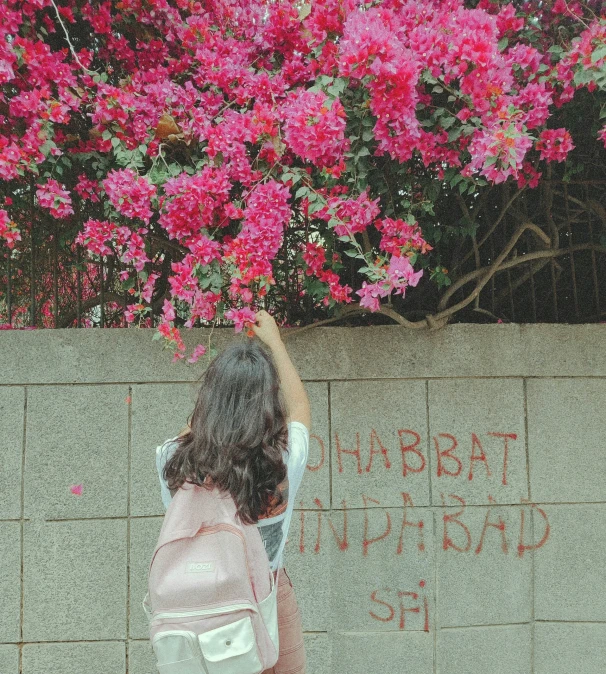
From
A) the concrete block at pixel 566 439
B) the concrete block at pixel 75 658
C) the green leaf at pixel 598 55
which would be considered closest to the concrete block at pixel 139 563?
the concrete block at pixel 75 658

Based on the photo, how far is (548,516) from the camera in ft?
10.9

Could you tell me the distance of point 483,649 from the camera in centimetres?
329

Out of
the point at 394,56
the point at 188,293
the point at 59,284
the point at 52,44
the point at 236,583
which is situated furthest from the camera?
the point at 59,284

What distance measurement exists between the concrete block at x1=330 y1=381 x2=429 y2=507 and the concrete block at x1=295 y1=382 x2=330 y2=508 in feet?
0.11

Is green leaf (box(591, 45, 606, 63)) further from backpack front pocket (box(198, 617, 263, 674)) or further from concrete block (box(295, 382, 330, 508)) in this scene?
backpack front pocket (box(198, 617, 263, 674))

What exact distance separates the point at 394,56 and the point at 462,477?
190 cm

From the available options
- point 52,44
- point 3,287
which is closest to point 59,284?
point 3,287

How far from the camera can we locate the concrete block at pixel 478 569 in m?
3.29

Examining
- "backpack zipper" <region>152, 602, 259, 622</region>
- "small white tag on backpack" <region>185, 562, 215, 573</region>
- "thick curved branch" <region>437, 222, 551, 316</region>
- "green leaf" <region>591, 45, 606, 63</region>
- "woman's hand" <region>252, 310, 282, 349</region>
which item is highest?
"green leaf" <region>591, 45, 606, 63</region>

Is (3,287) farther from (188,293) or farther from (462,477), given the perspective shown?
(462,477)

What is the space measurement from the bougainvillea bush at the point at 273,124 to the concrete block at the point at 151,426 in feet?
1.13

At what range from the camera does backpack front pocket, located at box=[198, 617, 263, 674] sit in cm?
179

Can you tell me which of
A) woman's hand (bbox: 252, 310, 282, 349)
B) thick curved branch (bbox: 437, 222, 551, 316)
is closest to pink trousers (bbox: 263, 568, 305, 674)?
woman's hand (bbox: 252, 310, 282, 349)

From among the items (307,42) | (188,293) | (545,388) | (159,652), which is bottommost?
(159,652)
